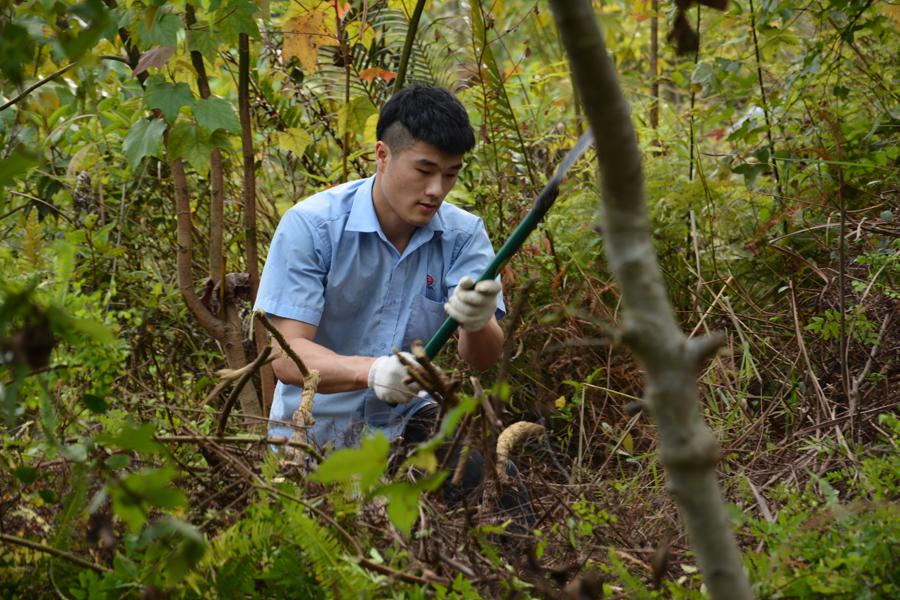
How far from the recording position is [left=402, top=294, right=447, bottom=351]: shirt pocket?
3289 mm

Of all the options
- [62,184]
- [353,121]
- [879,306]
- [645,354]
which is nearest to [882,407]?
[879,306]

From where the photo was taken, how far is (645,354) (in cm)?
94

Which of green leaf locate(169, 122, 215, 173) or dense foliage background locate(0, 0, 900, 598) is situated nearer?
dense foliage background locate(0, 0, 900, 598)

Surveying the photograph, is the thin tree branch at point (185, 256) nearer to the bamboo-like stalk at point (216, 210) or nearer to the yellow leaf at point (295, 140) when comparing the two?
the bamboo-like stalk at point (216, 210)

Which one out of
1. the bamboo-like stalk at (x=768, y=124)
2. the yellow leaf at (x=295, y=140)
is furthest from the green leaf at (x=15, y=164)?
the bamboo-like stalk at (x=768, y=124)

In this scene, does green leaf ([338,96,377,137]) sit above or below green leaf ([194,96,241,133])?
below

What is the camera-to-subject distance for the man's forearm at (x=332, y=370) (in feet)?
9.26

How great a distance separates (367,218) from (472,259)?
0.41 m

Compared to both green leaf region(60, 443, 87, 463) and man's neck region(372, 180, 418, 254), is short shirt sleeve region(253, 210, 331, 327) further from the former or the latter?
green leaf region(60, 443, 87, 463)

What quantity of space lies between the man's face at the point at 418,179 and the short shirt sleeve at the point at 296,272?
286 mm

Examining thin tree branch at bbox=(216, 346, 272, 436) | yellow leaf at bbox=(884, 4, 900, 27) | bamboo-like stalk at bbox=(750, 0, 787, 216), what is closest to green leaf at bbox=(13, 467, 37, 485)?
thin tree branch at bbox=(216, 346, 272, 436)

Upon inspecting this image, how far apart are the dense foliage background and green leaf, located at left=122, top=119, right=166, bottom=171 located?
15 mm

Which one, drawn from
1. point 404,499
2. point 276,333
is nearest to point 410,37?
point 276,333

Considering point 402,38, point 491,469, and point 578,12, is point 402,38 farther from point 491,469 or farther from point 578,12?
point 578,12
